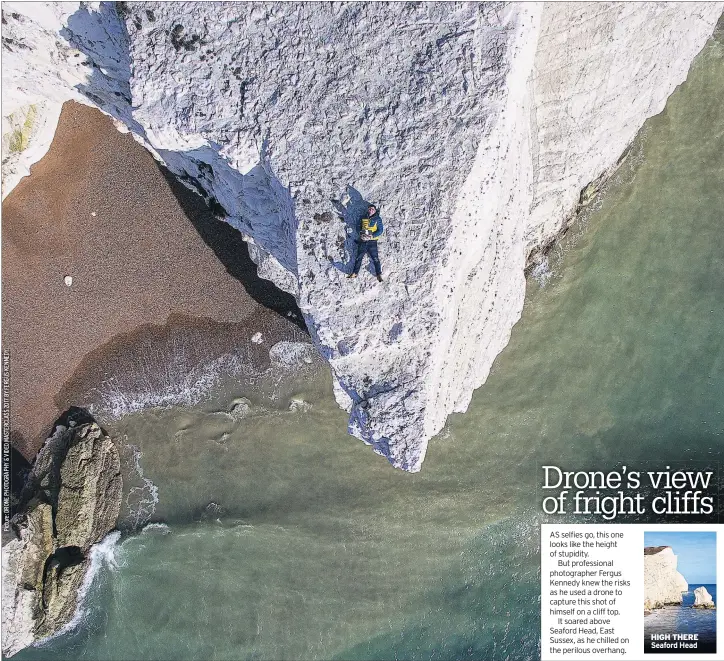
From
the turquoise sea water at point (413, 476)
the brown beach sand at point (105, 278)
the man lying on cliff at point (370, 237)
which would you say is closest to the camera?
the man lying on cliff at point (370, 237)

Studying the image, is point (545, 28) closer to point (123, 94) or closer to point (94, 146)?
point (123, 94)

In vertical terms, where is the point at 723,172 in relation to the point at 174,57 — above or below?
above

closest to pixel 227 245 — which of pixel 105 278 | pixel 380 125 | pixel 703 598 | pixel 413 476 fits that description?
pixel 105 278

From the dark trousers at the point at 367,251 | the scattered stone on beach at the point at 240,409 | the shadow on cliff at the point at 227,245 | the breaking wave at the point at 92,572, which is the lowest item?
the breaking wave at the point at 92,572

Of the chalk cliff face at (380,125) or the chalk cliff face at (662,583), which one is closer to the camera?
the chalk cliff face at (380,125)

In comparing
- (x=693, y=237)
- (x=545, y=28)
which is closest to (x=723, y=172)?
(x=693, y=237)

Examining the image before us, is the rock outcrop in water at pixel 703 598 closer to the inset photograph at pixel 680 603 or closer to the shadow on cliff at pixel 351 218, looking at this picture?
the inset photograph at pixel 680 603

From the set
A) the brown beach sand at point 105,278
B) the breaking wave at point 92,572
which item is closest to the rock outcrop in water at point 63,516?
the breaking wave at point 92,572
